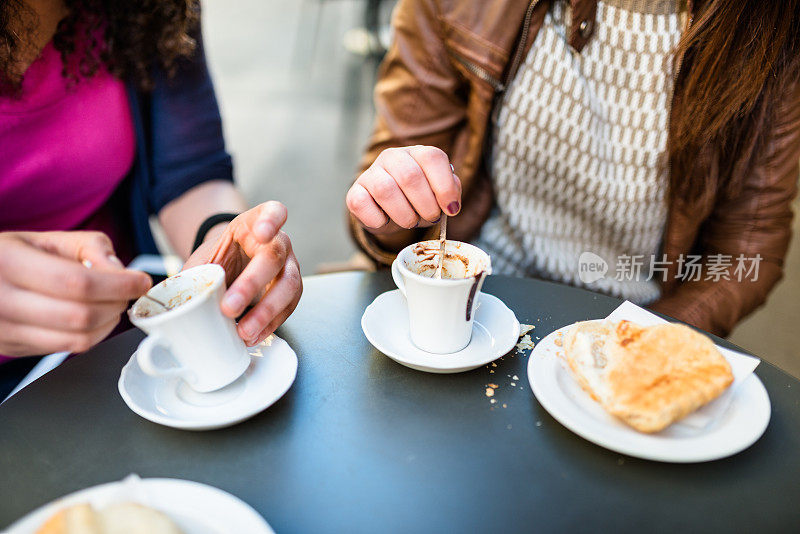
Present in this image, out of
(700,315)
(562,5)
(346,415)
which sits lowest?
(700,315)

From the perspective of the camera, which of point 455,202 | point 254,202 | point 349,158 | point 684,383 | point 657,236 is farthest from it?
point 349,158

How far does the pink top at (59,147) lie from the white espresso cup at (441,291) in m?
0.74

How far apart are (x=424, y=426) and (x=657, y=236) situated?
2.92 feet

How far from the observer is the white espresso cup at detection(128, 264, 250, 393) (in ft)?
2.21

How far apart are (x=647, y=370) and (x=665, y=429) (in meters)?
0.07

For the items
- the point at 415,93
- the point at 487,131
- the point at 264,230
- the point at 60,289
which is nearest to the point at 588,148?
the point at 487,131

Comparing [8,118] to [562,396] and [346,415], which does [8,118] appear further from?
[562,396]

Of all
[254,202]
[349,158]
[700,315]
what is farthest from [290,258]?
[349,158]

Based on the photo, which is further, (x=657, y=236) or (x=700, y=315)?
(x=657, y=236)

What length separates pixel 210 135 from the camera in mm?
1348

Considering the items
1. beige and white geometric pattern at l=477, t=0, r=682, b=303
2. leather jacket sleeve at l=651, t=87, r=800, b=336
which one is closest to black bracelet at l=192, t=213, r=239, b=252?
beige and white geometric pattern at l=477, t=0, r=682, b=303

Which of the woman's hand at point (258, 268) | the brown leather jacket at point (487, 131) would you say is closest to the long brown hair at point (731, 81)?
the brown leather jacket at point (487, 131)

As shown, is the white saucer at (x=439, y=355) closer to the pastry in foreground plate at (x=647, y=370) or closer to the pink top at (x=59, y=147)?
the pastry in foreground plate at (x=647, y=370)

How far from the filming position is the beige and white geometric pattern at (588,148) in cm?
118
